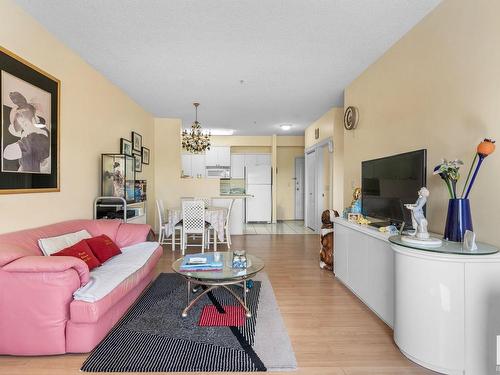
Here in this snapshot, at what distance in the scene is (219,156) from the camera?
877 centimetres

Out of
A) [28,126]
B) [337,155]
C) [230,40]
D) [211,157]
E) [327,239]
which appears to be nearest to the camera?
[28,126]

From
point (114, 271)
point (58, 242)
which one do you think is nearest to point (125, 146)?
point (58, 242)

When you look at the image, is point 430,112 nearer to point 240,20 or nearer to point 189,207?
point 240,20

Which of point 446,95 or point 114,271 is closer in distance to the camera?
→ point 446,95

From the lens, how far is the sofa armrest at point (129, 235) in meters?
3.29

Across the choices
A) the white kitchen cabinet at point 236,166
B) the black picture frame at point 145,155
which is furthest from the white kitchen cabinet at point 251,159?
the black picture frame at point 145,155

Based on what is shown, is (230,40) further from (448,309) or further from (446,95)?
(448,309)

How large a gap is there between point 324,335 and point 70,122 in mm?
3362

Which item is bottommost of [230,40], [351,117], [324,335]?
[324,335]

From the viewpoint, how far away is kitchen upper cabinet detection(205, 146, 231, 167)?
874 centimetres

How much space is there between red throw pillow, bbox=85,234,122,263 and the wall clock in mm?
3407

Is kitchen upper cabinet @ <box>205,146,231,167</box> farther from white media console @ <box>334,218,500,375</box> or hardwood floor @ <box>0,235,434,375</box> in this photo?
white media console @ <box>334,218,500,375</box>

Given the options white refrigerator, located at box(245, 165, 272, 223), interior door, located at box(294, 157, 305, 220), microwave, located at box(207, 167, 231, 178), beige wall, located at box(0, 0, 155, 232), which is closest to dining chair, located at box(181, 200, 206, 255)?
beige wall, located at box(0, 0, 155, 232)

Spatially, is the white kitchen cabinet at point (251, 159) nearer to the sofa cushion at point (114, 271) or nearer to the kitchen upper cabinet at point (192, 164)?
the kitchen upper cabinet at point (192, 164)
